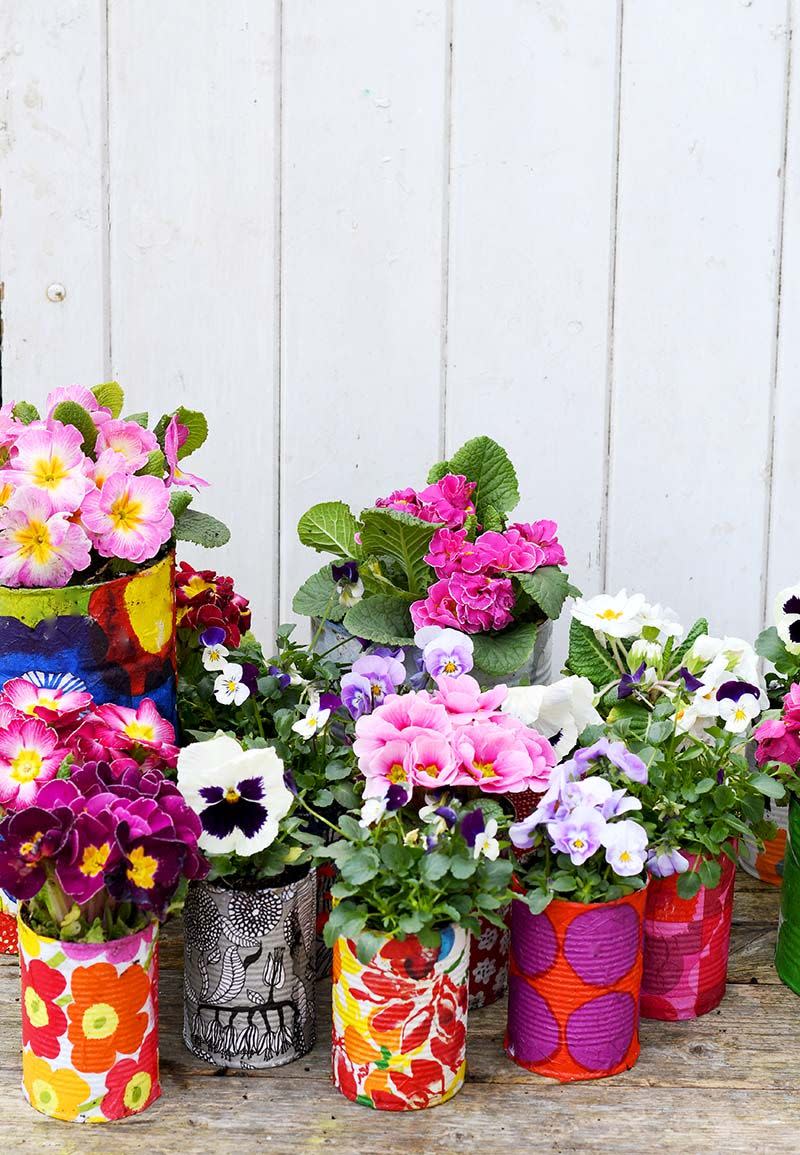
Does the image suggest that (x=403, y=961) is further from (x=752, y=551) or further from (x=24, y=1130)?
(x=752, y=551)

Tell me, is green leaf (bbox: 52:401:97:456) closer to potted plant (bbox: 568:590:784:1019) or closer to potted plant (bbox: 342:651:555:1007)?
potted plant (bbox: 342:651:555:1007)

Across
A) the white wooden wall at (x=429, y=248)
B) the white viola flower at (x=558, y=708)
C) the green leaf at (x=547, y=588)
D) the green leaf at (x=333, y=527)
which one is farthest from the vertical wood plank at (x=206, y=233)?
the white viola flower at (x=558, y=708)

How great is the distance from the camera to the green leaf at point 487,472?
1418 mm

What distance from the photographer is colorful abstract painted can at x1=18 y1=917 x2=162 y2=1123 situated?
3.34 ft

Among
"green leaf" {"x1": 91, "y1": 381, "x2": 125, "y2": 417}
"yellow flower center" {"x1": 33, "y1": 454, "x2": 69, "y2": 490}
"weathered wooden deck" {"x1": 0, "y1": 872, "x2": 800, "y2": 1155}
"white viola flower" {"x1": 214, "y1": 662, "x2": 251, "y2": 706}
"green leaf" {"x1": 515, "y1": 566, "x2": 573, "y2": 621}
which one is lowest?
"weathered wooden deck" {"x1": 0, "y1": 872, "x2": 800, "y2": 1155}

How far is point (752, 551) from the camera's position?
5.30 ft

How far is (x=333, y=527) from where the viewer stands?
1438 millimetres

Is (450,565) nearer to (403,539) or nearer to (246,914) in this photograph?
(403,539)

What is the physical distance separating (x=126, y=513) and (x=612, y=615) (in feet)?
1.53

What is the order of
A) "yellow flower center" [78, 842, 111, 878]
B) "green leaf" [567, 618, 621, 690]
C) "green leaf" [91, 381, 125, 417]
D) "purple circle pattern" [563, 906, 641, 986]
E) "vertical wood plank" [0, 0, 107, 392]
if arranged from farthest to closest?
"vertical wood plank" [0, 0, 107, 392] < "green leaf" [567, 618, 621, 690] < "green leaf" [91, 381, 125, 417] < "purple circle pattern" [563, 906, 641, 986] < "yellow flower center" [78, 842, 111, 878]

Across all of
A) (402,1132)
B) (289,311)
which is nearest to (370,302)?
(289,311)

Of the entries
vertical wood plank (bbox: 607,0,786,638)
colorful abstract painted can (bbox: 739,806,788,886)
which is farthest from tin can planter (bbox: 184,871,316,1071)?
vertical wood plank (bbox: 607,0,786,638)

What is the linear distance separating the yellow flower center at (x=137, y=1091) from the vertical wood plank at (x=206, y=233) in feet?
2.19

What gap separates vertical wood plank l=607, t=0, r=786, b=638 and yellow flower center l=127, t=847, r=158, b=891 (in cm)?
78
